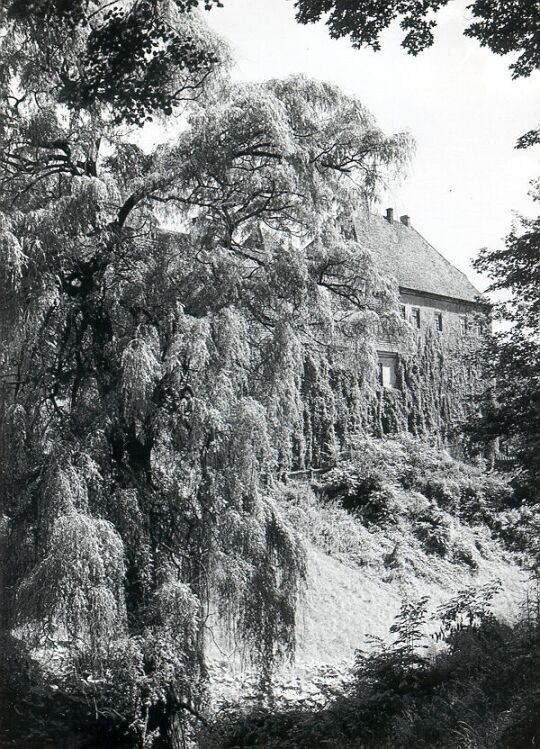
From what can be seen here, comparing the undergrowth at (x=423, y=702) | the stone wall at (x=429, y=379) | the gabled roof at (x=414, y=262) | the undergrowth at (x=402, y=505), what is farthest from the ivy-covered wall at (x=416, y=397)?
the undergrowth at (x=423, y=702)

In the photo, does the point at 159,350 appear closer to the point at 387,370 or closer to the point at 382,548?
the point at 382,548

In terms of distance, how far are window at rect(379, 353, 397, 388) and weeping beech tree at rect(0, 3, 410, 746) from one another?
15.0m

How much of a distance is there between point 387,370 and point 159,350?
674 inches

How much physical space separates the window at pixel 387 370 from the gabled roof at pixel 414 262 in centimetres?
302

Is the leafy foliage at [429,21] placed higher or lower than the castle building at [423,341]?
lower

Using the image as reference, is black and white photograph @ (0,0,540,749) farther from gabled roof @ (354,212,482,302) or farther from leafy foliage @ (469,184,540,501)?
gabled roof @ (354,212,482,302)

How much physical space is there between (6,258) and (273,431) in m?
3.77

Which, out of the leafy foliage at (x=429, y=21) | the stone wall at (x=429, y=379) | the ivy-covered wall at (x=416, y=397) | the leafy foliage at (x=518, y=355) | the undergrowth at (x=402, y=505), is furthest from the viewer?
the stone wall at (x=429, y=379)

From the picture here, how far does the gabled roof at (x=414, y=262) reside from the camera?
26047mm

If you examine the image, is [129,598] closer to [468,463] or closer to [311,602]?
[311,602]

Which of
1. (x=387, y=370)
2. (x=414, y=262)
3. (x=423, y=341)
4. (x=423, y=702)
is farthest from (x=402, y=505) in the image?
(x=414, y=262)

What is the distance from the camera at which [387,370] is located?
2483cm

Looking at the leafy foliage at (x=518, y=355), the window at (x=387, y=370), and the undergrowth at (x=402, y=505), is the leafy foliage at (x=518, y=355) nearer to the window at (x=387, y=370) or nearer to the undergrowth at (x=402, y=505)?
the undergrowth at (x=402, y=505)

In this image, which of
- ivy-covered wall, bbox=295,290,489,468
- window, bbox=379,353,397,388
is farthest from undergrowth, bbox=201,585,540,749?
window, bbox=379,353,397,388
